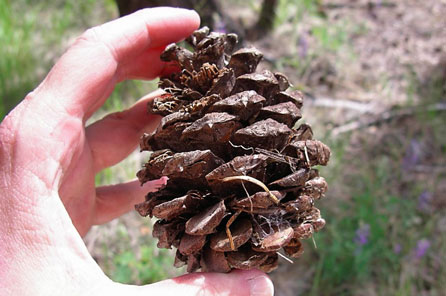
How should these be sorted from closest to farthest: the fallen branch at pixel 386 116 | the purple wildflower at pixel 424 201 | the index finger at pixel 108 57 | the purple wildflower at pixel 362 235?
the index finger at pixel 108 57, the purple wildflower at pixel 362 235, the purple wildflower at pixel 424 201, the fallen branch at pixel 386 116

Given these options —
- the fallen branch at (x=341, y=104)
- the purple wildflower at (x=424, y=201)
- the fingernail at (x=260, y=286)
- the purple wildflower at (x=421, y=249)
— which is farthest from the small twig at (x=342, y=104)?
the fingernail at (x=260, y=286)

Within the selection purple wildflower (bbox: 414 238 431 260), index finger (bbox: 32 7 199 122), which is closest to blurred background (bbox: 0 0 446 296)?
purple wildflower (bbox: 414 238 431 260)

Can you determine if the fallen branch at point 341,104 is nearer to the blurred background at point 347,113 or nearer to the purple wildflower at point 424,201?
the blurred background at point 347,113

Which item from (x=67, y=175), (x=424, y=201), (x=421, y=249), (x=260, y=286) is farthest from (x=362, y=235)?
(x=67, y=175)

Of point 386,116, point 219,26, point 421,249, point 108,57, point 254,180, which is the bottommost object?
point 421,249

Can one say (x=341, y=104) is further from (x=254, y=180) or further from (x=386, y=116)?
(x=254, y=180)

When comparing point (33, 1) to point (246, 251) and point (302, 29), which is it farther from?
point (246, 251)

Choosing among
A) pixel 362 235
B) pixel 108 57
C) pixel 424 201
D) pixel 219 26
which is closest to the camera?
pixel 108 57
